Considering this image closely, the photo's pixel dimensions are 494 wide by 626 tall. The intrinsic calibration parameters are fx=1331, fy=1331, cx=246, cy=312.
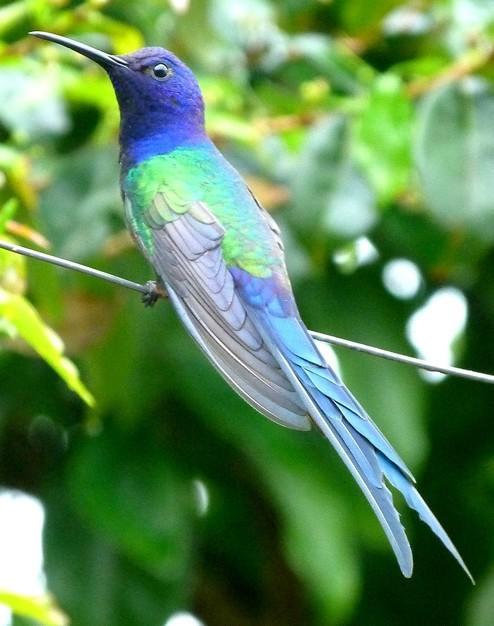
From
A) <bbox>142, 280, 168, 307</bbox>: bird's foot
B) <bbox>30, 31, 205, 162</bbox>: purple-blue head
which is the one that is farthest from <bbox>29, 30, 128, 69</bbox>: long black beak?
<bbox>142, 280, 168, 307</bbox>: bird's foot

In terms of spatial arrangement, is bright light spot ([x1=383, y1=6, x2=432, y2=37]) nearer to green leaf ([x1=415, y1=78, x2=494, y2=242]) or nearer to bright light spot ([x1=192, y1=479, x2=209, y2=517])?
green leaf ([x1=415, y1=78, x2=494, y2=242])

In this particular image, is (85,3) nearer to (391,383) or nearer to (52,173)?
(52,173)

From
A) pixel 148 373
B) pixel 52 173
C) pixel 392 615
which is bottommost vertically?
pixel 392 615

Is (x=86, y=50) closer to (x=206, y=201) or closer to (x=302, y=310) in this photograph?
(x=206, y=201)

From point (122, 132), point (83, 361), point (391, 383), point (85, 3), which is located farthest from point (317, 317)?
point (85, 3)

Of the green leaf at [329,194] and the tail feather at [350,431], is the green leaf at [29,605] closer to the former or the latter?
the tail feather at [350,431]

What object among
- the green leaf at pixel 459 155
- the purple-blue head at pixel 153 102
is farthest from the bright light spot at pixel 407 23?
the purple-blue head at pixel 153 102
